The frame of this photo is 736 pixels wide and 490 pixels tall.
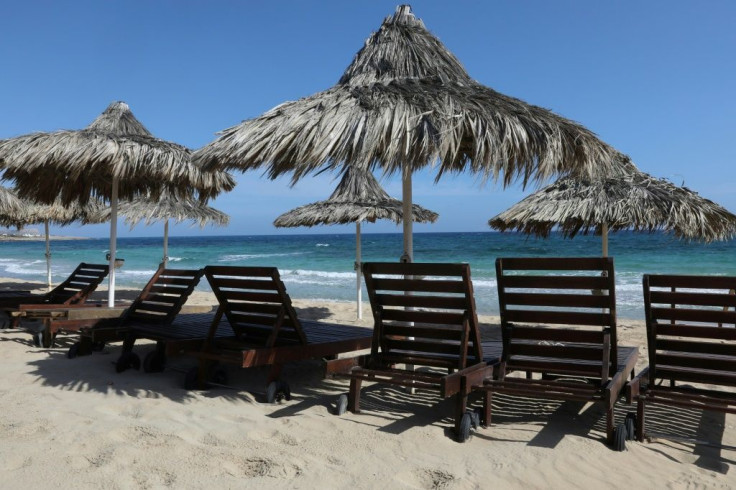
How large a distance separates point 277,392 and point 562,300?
1.91 m

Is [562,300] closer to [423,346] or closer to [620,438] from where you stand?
[620,438]

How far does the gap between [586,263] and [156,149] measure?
14.6 feet

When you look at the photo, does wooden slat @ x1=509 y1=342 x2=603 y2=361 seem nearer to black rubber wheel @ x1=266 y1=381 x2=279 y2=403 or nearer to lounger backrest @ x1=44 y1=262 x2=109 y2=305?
black rubber wheel @ x1=266 y1=381 x2=279 y2=403

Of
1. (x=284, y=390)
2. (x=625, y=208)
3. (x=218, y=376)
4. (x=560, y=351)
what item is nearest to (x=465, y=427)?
(x=560, y=351)

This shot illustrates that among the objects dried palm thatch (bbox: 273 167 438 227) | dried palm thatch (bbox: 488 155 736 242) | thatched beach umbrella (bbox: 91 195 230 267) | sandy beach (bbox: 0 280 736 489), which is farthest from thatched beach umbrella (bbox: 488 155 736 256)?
thatched beach umbrella (bbox: 91 195 230 267)

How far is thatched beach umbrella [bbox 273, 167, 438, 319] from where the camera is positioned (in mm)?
8078

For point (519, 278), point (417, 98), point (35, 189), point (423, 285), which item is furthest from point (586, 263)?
point (35, 189)

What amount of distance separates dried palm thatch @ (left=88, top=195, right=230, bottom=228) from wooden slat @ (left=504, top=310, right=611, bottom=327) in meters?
7.93

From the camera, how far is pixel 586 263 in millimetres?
3055

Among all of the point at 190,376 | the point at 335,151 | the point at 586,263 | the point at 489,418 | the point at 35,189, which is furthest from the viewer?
the point at 35,189

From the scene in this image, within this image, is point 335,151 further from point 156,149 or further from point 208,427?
point 156,149

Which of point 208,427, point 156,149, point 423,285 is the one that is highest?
point 156,149

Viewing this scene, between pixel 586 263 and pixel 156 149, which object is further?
pixel 156 149

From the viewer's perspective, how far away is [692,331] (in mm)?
2947
